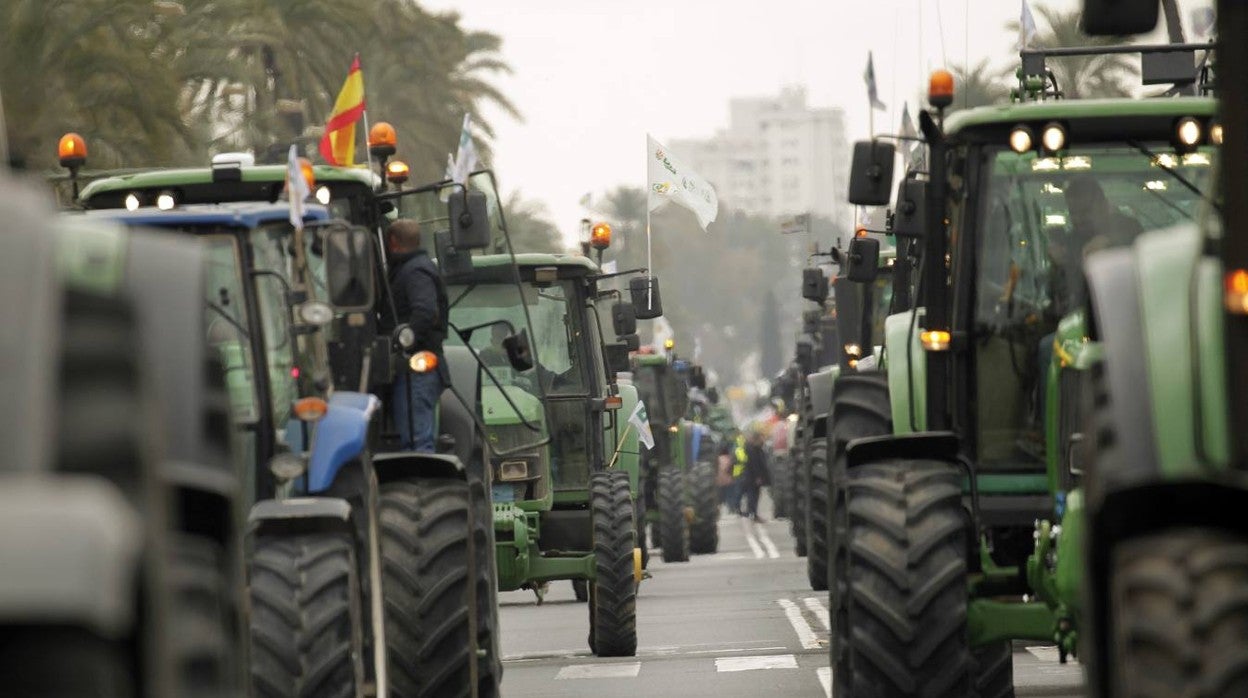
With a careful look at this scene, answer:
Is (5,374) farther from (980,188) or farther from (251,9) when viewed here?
(251,9)

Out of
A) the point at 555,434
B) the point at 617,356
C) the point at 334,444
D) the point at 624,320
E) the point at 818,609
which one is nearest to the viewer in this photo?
the point at 334,444

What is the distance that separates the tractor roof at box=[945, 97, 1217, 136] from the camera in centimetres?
1124

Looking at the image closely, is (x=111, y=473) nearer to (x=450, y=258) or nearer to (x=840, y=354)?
(x=450, y=258)

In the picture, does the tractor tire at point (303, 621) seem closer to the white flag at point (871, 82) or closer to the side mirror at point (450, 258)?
the side mirror at point (450, 258)

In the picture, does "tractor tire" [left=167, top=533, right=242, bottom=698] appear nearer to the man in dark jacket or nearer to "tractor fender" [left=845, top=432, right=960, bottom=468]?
"tractor fender" [left=845, top=432, right=960, bottom=468]

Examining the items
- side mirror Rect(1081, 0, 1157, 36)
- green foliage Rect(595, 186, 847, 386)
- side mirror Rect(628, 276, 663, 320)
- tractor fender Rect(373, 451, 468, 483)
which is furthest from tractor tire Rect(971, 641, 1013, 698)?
green foliage Rect(595, 186, 847, 386)

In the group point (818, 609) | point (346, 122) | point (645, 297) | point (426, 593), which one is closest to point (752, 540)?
point (645, 297)

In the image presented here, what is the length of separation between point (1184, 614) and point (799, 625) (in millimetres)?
15443

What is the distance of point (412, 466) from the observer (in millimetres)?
11727

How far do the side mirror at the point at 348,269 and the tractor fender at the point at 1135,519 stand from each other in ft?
15.9

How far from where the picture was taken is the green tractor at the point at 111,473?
13.5 ft

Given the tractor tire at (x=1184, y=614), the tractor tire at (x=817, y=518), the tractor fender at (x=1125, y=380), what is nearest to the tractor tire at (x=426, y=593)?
the tractor fender at (x=1125, y=380)

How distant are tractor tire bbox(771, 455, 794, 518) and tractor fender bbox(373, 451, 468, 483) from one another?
34501mm

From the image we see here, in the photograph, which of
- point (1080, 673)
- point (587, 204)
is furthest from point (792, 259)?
point (1080, 673)
